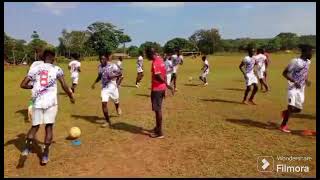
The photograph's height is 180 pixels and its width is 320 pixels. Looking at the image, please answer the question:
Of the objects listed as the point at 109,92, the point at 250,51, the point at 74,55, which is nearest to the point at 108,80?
the point at 109,92

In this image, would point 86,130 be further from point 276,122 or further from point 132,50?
point 132,50

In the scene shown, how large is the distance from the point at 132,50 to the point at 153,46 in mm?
16549

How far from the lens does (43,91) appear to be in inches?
312

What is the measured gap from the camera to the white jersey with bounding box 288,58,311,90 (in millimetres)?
9773

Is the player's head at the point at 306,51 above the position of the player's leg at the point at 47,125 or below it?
above

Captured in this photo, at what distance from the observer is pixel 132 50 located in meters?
26.2

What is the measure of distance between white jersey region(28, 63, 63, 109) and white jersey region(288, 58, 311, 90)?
520 centimetres

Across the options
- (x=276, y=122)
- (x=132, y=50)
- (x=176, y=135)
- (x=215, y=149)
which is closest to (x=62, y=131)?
(x=176, y=135)
